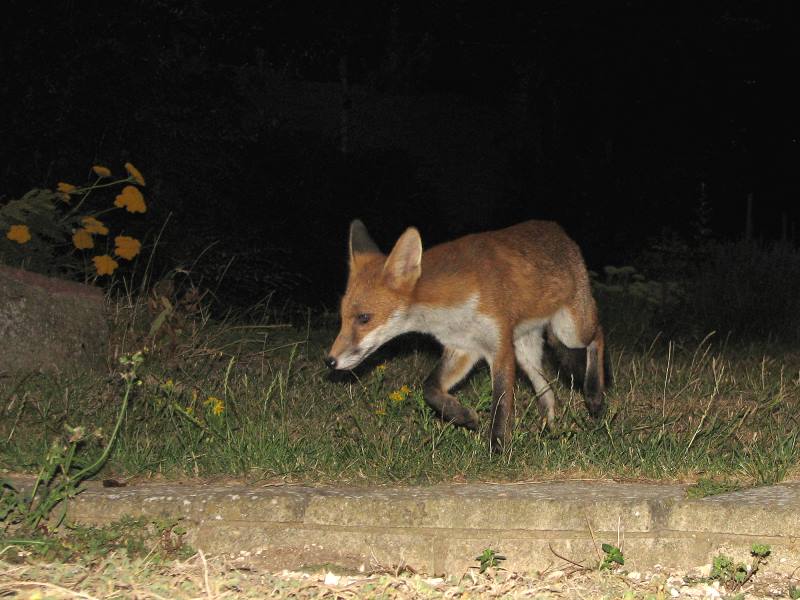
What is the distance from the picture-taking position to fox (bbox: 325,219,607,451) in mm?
5086

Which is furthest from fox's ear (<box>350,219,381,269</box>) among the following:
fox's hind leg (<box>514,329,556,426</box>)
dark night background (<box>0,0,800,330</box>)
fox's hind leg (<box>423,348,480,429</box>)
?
dark night background (<box>0,0,800,330</box>)

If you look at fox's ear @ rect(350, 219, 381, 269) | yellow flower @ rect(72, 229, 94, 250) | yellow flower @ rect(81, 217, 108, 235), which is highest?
fox's ear @ rect(350, 219, 381, 269)

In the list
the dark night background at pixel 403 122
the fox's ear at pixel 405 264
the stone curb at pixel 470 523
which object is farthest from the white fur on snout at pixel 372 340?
the dark night background at pixel 403 122

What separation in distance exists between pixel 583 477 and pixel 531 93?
16.2 metres

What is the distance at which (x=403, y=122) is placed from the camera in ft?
70.1

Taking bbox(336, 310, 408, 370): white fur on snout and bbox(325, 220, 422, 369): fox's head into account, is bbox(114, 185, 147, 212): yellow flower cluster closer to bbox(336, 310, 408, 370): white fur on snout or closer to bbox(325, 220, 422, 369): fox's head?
bbox(325, 220, 422, 369): fox's head

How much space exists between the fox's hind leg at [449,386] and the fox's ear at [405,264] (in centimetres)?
55

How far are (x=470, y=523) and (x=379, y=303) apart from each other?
4.52ft

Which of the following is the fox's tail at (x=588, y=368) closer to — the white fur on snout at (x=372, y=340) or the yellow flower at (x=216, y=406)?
the white fur on snout at (x=372, y=340)

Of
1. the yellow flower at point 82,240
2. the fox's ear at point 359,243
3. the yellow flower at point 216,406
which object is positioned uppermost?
the fox's ear at point 359,243

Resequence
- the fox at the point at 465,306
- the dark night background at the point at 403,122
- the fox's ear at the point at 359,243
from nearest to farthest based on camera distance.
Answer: the fox at the point at 465,306 < the fox's ear at the point at 359,243 < the dark night background at the point at 403,122

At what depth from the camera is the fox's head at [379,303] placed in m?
5.00

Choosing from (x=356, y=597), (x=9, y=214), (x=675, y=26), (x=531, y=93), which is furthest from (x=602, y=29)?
(x=356, y=597)

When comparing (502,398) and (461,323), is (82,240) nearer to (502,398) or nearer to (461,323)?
(461,323)
